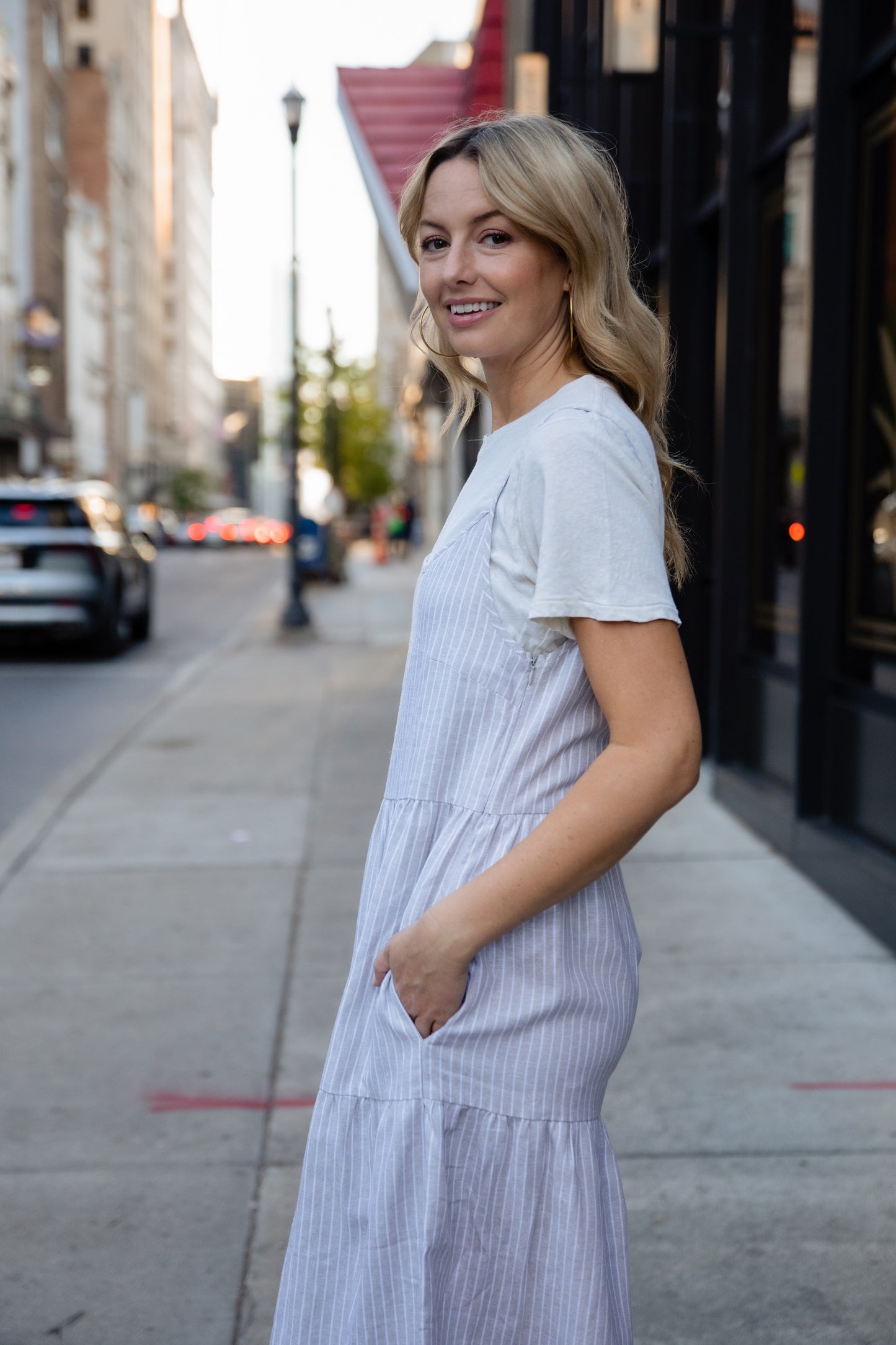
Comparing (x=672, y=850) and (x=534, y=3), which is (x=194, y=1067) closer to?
(x=672, y=850)

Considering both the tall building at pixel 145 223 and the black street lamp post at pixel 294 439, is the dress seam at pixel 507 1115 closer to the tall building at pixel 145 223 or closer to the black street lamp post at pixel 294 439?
the black street lamp post at pixel 294 439

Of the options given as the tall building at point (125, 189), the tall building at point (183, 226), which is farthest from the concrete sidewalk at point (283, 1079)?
the tall building at point (183, 226)

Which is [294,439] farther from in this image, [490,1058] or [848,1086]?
[490,1058]

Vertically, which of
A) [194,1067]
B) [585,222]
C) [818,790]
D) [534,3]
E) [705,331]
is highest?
[534,3]

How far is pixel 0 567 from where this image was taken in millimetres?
15094

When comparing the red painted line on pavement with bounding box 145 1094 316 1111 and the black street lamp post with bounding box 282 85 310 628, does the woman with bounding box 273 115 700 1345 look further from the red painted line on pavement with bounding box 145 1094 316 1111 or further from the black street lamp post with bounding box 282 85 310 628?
the black street lamp post with bounding box 282 85 310 628

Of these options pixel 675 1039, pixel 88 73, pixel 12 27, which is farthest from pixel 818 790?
pixel 88 73

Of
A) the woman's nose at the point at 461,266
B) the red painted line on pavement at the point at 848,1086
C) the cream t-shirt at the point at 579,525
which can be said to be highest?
the woman's nose at the point at 461,266

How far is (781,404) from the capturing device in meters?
7.29

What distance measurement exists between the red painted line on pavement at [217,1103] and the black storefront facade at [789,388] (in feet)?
7.20

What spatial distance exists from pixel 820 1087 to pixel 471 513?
8.83 feet

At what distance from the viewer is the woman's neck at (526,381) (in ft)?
5.56

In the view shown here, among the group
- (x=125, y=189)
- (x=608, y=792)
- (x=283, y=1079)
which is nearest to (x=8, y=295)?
(x=125, y=189)

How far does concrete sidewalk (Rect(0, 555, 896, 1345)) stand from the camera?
2926mm
